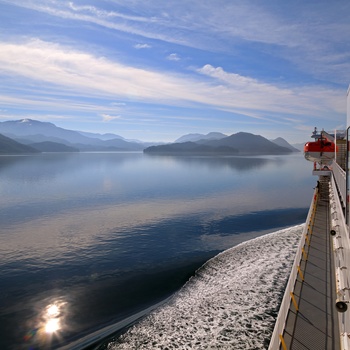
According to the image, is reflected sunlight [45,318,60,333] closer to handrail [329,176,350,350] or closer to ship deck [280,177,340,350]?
ship deck [280,177,340,350]

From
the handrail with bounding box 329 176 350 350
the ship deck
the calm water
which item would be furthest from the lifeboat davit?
the handrail with bounding box 329 176 350 350

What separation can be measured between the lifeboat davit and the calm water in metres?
8.47

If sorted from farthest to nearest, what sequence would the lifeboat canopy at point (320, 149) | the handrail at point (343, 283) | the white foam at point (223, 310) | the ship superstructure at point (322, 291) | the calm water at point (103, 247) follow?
the lifeboat canopy at point (320, 149), the calm water at point (103, 247), the white foam at point (223, 310), the ship superstructure at point (322, 291), the handrail at point (343, 283)

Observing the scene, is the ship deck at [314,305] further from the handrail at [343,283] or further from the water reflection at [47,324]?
the water reflection at [47,324]

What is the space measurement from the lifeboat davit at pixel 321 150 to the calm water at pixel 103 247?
8.47 meters

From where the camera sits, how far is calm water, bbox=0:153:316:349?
18000 mm

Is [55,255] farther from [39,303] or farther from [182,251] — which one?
[182,251]

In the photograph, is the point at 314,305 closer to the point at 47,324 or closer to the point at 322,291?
the point at 322,291

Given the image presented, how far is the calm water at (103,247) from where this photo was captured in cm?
1800

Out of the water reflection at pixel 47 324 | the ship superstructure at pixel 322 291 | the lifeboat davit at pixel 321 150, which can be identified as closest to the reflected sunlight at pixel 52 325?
the water reflection at pixel 47 324

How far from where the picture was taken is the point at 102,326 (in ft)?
54.9

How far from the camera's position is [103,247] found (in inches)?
1151

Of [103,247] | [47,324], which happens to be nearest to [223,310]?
[47,324]

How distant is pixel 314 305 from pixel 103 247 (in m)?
21.7
